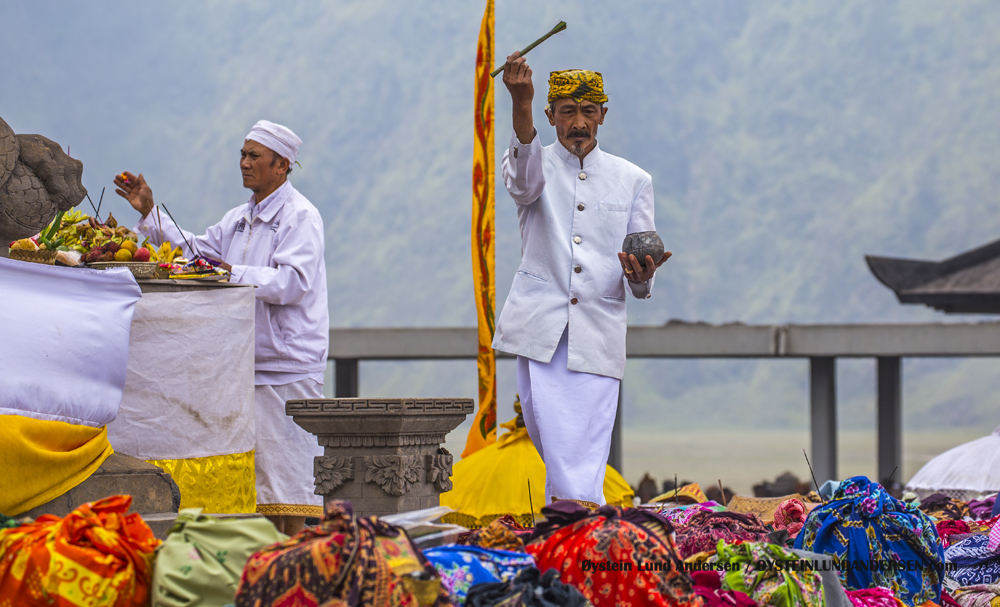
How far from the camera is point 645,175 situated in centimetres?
450

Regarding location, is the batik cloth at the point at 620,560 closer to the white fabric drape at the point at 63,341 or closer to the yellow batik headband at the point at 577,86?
the white fabric drape at the point at 63,341

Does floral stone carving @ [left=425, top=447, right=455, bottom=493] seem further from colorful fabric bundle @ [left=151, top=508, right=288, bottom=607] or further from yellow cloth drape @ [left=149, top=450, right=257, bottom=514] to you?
colorful fabric bundle @ [left=151, top=508, right=288, bottom=607]

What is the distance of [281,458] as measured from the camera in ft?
17.1

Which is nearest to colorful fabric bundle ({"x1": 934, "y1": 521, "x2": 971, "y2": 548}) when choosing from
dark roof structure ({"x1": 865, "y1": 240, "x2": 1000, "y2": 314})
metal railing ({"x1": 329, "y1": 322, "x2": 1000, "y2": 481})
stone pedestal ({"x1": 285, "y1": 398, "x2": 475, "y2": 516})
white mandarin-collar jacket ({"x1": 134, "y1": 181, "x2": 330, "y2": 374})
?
stone pedestal ({"x1": 285, "y1": 398, "x2": 475, "y2": 516})

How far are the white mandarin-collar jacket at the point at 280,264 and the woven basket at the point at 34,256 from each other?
3.10ft

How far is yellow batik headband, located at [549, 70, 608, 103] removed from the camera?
432cm

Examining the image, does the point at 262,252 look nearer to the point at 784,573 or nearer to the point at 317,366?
the point at 317,366

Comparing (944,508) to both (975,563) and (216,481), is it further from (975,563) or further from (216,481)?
(216,481)

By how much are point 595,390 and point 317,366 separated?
1669 millimetres

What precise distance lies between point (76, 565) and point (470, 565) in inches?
37.2

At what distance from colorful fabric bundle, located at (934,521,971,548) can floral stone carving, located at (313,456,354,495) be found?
8.28ft

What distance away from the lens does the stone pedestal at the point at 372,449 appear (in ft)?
13.8

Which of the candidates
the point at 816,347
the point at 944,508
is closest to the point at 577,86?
the point at 944,508

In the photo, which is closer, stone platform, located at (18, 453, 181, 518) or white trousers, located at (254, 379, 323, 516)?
stone platform, located at (18, 453, 181, 518)
